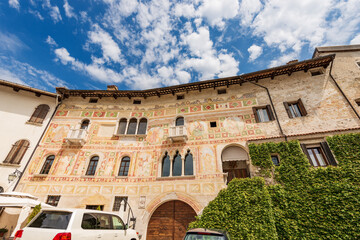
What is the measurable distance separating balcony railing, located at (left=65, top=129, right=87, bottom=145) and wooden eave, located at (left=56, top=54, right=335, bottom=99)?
4084mm

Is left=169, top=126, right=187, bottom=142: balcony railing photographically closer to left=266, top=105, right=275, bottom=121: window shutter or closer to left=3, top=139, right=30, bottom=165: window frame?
left=266, top=105, right=275, bottom=121: window shutter

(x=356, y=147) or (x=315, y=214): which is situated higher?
(x=356, y=147)

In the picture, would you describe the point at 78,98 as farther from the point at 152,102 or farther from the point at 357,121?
the point at 357,121

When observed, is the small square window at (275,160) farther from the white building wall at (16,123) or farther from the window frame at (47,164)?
the white building wall at (16,123)

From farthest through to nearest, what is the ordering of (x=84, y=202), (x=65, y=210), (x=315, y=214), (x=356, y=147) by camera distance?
(x=84, y=202)
(x=356, y=147)
(x=315, y=214)
(x=65, y=210)

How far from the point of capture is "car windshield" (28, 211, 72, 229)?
4352mm

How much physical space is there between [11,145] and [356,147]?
23.3 m

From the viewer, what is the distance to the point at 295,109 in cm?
1231

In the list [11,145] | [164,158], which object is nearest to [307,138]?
[164,158]

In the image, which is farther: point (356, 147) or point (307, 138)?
point (307, 138)

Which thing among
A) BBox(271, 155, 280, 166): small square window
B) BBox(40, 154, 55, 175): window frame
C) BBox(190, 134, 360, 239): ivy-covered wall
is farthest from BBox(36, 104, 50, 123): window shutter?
BBox(271, 155, 280, 166): small square window

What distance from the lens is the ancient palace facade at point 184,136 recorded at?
36.0 feet

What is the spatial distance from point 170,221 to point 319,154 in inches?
404

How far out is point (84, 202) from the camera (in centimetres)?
1155
